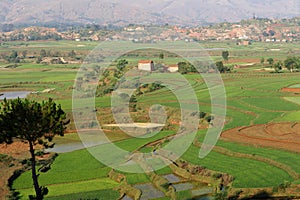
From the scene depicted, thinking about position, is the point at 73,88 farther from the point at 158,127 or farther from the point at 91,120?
the point at 158,127

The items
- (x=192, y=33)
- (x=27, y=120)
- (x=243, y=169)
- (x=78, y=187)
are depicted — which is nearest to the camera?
(x=27, y=120)

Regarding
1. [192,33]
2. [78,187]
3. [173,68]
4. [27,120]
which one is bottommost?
[78,187]

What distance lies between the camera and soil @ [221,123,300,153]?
30281 mm

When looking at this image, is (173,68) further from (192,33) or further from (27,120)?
(192,33)

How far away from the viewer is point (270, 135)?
3262 cm

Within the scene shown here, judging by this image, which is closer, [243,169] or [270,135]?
[243,169]

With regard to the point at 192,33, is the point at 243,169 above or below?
below

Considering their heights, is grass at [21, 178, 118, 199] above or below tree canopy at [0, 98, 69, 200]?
below

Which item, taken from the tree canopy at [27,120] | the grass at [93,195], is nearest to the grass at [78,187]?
the grass at [93,195]

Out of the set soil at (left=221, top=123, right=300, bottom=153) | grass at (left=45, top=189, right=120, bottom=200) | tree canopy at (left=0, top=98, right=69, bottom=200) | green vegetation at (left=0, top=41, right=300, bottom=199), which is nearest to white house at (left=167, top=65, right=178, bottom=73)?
green vegetation at (left=0, top=41, right=300, bottom=199)

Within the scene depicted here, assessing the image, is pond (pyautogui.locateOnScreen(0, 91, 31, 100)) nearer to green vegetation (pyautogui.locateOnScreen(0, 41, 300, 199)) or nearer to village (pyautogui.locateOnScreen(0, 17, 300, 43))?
green vegetation (pyautogui.locateOnScreen(0, 41, 300, 199))

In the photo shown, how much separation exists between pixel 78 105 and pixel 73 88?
42.5ft

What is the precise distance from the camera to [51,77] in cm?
7344

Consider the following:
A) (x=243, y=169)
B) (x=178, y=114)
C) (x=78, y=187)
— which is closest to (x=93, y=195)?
(x=78, y=187)
